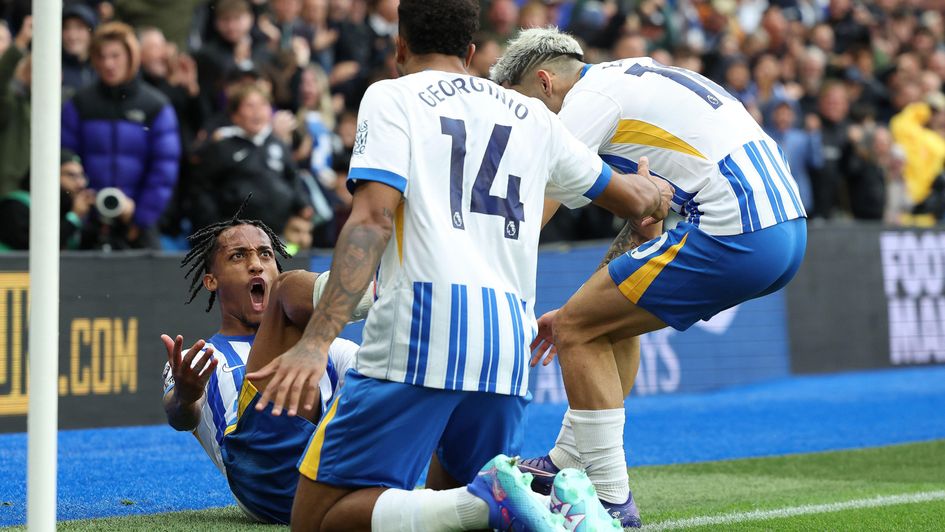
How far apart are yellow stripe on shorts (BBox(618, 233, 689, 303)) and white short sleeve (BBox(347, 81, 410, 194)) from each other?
1833mm

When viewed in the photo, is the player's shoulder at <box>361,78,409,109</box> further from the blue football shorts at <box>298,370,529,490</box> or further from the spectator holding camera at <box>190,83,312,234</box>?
the spectator holding camera at <box>190,83,312,234</box>

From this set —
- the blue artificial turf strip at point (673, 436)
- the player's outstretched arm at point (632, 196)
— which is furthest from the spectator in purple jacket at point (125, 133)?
the player's outstretched arm at point (632, 196)

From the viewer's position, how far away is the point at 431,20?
423 centimetres

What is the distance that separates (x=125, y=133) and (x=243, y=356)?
179 inches

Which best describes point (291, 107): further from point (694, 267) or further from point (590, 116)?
point (694, 267)

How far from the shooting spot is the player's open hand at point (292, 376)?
12.8ft

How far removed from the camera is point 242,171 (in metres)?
10.2

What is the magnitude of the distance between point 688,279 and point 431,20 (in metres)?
1.98

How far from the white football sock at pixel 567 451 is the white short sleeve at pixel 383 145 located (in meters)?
2.09

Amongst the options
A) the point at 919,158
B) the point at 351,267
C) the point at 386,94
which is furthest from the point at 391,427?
the point at 919,158

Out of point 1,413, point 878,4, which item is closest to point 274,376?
point 1,413

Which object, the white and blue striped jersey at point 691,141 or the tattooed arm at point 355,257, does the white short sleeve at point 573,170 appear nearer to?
the tattooed arm at point 355,257

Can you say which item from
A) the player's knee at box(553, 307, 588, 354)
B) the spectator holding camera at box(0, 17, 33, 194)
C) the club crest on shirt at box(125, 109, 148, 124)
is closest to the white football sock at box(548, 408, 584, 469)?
the player's knee at box(553, 307, 588, 354)

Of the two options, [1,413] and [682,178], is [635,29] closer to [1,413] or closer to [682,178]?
[1,413]
